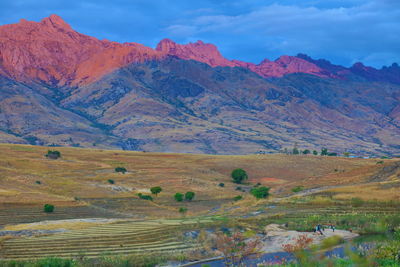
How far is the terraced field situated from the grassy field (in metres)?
0.12

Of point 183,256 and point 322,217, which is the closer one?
point 183,256

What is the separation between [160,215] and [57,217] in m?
18.7

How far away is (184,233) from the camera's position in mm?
57094

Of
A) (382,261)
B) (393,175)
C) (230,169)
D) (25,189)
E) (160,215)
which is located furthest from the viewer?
(230,169)

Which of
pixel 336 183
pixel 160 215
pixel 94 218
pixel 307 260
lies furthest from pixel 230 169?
pixel 307 260

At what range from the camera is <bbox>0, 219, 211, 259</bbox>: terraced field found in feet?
163

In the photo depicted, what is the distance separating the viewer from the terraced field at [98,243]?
163ft

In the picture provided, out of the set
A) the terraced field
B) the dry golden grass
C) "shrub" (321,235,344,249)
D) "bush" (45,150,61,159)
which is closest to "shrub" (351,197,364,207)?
Answer: the dry golden grass

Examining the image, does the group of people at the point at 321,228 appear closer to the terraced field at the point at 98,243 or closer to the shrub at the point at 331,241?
the terraced field at the point at 98,243

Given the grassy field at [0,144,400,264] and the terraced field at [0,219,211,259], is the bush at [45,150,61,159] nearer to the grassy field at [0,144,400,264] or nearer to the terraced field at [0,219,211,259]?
the grassy field at [0,144,400,264]

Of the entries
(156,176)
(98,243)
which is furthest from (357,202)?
(156,176)

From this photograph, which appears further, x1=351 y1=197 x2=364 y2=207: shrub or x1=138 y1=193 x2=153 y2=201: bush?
x1=138 y1=193 x2=153 y2=201: bush

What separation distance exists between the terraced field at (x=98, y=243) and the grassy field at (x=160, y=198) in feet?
0.38

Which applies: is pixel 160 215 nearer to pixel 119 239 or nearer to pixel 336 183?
pixel 119 239
